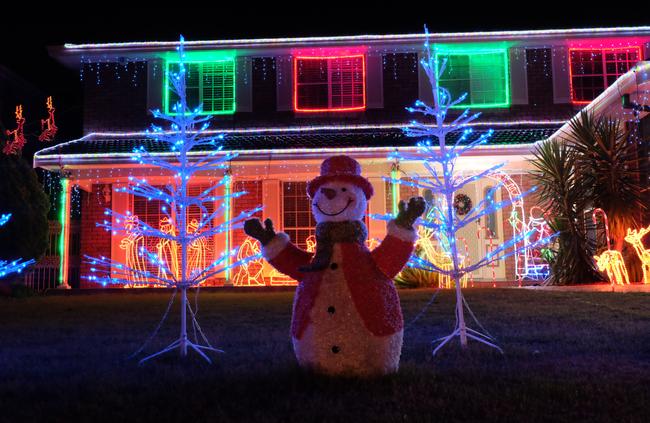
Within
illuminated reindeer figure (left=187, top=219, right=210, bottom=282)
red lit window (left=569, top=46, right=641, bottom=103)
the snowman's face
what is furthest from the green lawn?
red lit window (left=569, top=46, right=641, bottom=103)

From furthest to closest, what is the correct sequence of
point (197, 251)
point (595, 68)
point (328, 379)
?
1. point (595, 68)
2. point (197, 251)
3. point (328, 379)

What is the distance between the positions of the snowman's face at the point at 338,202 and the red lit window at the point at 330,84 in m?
12.0

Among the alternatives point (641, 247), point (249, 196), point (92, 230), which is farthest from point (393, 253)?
point (92, 230)

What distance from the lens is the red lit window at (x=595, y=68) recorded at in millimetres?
15609

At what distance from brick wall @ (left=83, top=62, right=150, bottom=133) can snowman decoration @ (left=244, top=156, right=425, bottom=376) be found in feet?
42.2

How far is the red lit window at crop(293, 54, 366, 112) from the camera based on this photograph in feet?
52.2

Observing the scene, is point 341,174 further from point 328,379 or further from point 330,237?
point 328,379

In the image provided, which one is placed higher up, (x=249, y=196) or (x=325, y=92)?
(x=325, y=92)

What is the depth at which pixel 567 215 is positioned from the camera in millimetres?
11812

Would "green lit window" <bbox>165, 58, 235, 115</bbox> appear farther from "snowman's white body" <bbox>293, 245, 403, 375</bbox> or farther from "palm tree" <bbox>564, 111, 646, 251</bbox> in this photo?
"snowman's white body" <bbox>293, 245, 403, 375</bbox>

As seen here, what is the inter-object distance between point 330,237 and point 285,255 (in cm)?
41

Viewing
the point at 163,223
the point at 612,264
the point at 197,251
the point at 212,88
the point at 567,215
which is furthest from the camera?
the point at 212,88

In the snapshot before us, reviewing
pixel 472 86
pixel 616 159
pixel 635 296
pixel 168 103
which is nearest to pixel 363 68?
pixel 472 86

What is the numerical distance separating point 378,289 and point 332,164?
86 centimetres
